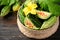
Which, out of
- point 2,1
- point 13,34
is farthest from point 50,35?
point 2,1

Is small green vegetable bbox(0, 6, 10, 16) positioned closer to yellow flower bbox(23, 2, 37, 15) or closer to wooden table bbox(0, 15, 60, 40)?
wooden table bbox(0, 15, 60, 40)

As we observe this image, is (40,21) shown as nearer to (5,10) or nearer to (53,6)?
(53,6)

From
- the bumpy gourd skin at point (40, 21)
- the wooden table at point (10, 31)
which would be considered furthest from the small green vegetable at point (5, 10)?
the bumpy gourd skin at point (40, 21)

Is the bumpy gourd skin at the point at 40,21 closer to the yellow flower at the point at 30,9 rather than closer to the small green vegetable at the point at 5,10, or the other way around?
the yellow flower at the point at 30,9

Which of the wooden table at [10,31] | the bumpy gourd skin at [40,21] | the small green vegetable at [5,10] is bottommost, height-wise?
the wooden table at [10,31]

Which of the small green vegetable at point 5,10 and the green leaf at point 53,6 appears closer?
the green leaf at point 53,6

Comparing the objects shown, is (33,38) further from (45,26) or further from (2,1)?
(2,1)

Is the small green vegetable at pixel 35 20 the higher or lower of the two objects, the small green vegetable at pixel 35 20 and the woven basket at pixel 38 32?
the higher

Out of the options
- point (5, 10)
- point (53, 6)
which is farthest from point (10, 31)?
point (53, 6)

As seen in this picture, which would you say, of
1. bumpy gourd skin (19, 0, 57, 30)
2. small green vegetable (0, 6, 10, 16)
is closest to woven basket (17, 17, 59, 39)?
bumpy gourd skin (19, 0, 57, 30)
